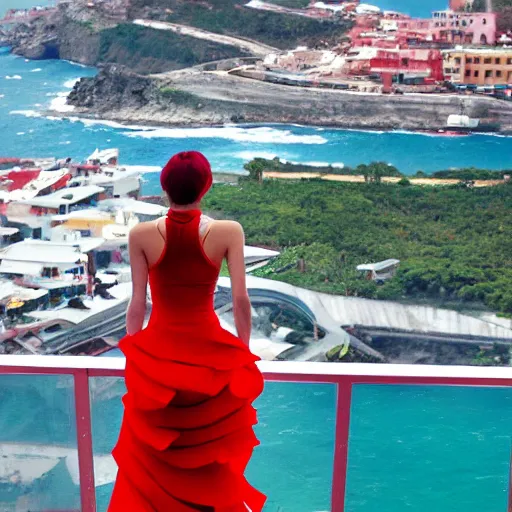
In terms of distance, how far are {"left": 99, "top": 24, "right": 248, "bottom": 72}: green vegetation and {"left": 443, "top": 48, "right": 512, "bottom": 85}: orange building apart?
159cm

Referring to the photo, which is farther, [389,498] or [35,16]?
[35,16]

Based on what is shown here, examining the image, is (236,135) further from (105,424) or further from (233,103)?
(105,424)

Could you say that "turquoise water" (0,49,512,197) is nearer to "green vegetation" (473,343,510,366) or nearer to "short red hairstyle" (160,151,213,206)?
"green vegetation" (473,343,510,366)

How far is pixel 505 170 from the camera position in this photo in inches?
235

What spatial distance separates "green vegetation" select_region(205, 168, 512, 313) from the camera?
607 centimetres

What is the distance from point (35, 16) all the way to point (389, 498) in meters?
5.25

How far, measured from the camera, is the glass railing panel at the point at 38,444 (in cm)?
164

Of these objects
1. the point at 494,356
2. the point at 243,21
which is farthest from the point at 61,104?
the point at 494,356

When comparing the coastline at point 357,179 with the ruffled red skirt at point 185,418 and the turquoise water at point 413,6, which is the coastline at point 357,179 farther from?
the ruffled red skirt at point 185,418

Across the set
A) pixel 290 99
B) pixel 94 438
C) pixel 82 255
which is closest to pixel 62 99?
pixel 82 255

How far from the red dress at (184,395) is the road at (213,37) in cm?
502

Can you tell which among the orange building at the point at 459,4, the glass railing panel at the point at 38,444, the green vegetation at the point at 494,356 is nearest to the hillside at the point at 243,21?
the orange building at the point at 459,4

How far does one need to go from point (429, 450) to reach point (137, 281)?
2.52 ft

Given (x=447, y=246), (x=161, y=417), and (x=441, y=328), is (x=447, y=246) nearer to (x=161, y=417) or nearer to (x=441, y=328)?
(x=441, y=328)
